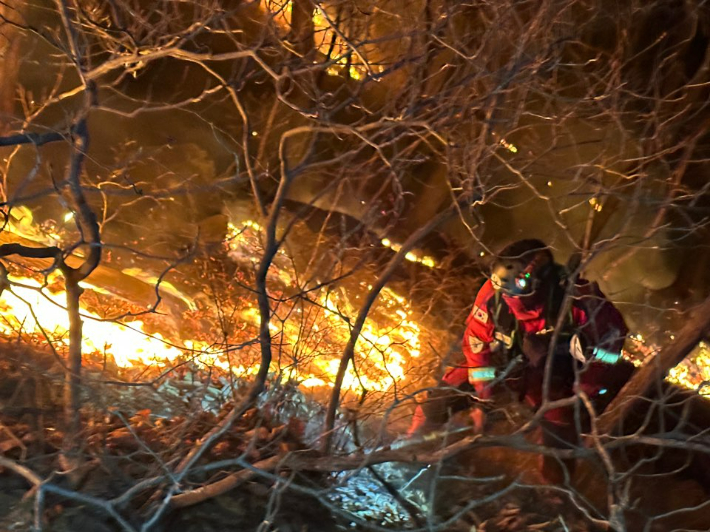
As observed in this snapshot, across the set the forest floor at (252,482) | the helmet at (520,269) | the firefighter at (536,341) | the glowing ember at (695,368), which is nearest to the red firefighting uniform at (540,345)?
the firefighter at (536,341)

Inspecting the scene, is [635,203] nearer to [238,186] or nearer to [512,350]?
[512,350]

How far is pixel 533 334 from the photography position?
436cm

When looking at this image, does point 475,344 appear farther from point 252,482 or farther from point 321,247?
point 321,247

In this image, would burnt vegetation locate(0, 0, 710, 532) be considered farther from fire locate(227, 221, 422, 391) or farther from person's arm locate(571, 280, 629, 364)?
person's arm locate(571, 280, 629, 364)

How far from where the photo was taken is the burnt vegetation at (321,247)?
314 cm

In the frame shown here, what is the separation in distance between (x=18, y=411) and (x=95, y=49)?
11.0 ft

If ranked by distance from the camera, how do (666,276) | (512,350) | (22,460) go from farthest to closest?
(666,276) < (512,350) < (22,460)

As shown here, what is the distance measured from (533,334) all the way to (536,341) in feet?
0.25

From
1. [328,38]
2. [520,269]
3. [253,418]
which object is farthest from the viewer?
[328,38]

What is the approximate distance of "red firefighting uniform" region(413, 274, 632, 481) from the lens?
3893 millimetres

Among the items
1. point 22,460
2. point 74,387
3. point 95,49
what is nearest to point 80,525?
point 22,460

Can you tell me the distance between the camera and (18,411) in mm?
3816

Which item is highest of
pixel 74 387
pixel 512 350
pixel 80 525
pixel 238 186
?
pixel 238 186

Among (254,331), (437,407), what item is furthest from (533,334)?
(254,331)
